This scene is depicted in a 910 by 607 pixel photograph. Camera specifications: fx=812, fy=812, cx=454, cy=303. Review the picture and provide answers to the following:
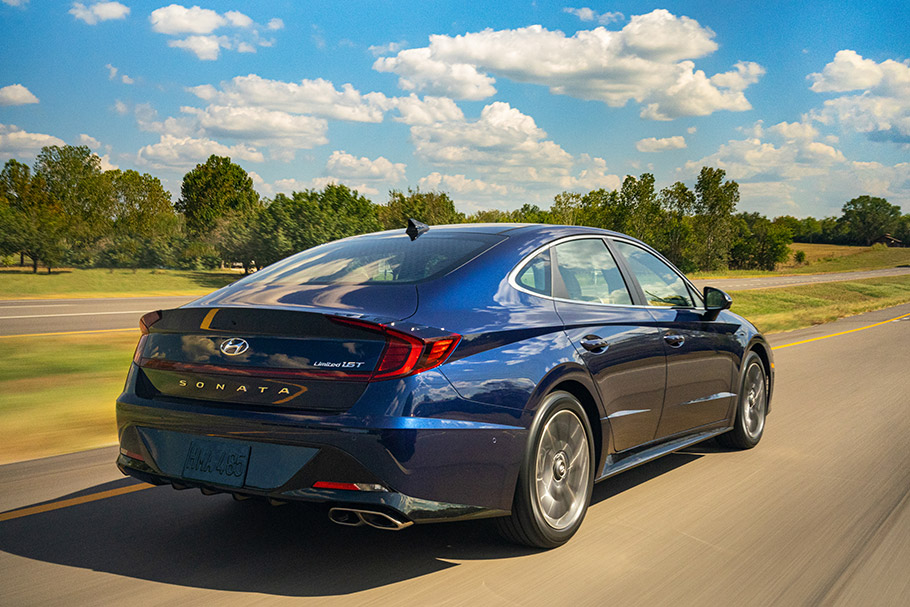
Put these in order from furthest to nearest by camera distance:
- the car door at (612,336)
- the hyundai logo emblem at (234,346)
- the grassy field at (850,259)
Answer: the grassy field at (850,259), the car door at (612,336), the hyundai logo emblem at (234,346)

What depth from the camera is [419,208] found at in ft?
259

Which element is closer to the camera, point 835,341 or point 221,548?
point 221,548

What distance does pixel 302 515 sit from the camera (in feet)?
14.8

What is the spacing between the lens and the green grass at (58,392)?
6.75 meters

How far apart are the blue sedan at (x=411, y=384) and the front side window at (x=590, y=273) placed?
0.05ft

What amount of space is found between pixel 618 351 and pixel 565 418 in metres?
0.62

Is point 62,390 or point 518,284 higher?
point 518,284

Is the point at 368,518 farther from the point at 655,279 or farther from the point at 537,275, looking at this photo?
the point at 655,279

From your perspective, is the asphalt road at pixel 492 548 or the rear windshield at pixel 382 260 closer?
the asphalt road at pixel 492 548

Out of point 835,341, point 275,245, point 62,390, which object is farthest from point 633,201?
point 62,390

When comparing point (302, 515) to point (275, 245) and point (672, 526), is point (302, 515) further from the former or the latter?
point (275, 245)

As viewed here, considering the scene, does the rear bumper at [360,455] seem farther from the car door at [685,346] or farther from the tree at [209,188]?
the tree at [209,188]

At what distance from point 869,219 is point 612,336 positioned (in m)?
181

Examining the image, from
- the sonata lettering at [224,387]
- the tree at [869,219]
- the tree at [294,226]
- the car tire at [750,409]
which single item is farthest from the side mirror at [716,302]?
the tree at [869,219]
